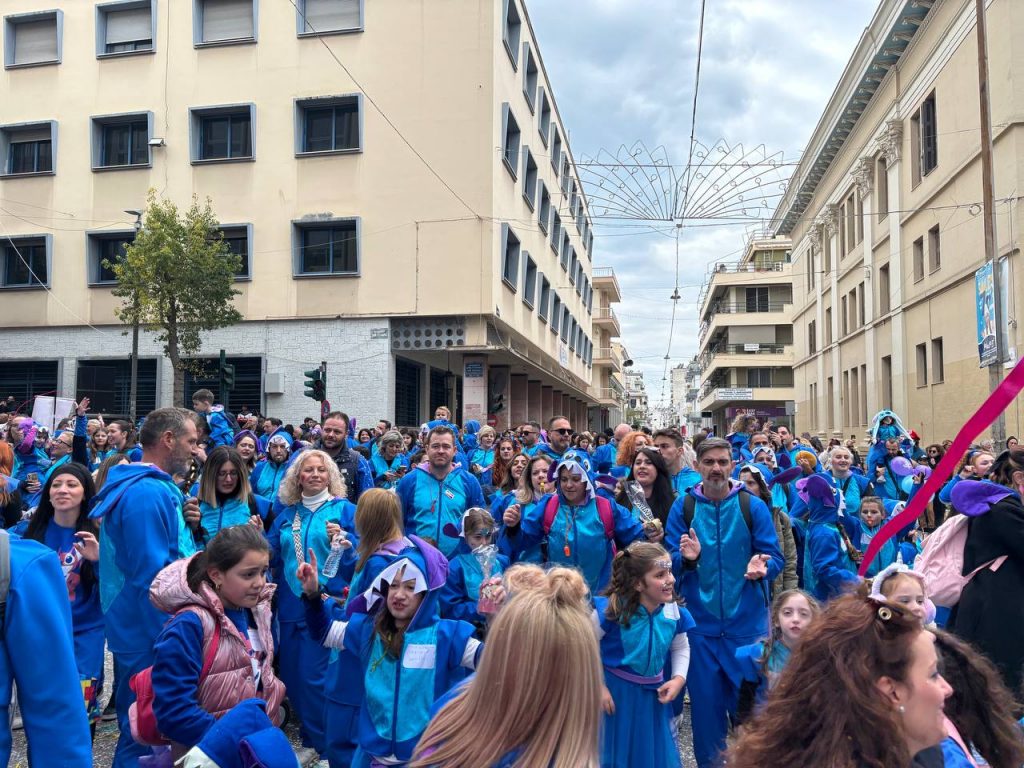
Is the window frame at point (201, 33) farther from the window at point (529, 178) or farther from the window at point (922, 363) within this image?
the window at point (922, 363)

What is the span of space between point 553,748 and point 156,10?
2541cm

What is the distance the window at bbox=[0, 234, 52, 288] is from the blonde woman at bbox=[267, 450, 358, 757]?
21.6 m

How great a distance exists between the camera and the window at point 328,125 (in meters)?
21.6

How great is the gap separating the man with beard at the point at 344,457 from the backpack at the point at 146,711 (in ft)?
15.1

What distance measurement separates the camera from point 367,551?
4480 mm

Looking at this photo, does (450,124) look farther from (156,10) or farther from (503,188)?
(156,10)

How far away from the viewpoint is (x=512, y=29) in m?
24.8

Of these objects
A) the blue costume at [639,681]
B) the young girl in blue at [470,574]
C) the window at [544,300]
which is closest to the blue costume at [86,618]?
the young girl in blue at [470,574]

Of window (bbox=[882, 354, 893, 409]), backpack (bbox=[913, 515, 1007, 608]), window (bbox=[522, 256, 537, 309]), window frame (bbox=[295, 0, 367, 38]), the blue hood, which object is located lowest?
backpack (bbox=[913, 515, 1007, 608])

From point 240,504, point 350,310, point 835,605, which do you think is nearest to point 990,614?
point 835,605

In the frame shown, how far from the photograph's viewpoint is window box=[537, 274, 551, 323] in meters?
29.6

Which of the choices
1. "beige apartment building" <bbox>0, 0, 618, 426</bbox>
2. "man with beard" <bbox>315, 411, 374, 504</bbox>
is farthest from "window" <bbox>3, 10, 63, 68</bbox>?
"man with beard" <bbox>315, 411, 374, 504</bbox>

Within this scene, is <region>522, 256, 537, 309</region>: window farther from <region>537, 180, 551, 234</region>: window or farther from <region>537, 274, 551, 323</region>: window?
<region>537, 180, 551, 234</region>: window

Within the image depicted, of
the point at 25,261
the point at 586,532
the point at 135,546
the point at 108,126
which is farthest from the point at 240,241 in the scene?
the point at 135,546
